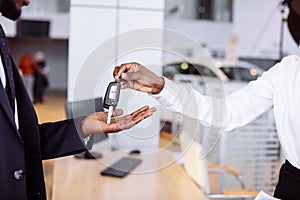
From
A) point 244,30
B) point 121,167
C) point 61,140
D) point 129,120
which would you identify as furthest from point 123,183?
point 244,30

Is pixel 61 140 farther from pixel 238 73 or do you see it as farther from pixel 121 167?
pixel 238 73

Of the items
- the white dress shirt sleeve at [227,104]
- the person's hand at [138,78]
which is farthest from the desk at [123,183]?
the person's hand at [138,78]

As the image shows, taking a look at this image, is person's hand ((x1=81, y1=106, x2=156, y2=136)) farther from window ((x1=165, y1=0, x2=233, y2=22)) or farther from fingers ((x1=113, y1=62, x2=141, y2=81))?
window ((x1=165, y1=0, x2=233, y2=22))

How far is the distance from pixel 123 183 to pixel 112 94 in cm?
100

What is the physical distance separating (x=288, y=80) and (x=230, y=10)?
11.3 metres

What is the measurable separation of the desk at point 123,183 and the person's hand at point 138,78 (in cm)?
47

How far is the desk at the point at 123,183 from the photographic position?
74.0 inches

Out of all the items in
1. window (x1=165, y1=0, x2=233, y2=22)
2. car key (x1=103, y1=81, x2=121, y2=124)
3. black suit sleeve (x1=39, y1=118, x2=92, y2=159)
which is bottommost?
black suit sleeve (x1=39, y1=118, x2=92, y2=159)

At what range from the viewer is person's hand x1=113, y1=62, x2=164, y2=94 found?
4.08 feet

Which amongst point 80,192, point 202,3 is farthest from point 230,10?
point 80,192

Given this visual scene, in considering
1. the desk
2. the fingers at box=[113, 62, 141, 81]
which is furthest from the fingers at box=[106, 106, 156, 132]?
the desk

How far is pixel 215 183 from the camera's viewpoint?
293 centimetres

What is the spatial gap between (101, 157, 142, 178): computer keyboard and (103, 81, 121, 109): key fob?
3.37ft

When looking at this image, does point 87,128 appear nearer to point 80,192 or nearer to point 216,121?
point 216,121
